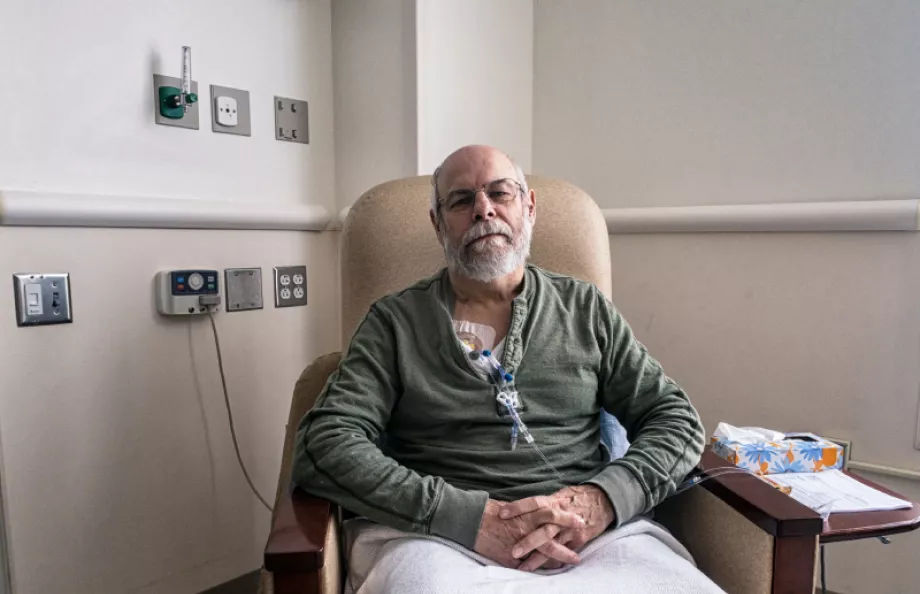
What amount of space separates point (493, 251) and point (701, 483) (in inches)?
20.5

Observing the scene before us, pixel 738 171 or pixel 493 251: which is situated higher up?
pixel 738 171

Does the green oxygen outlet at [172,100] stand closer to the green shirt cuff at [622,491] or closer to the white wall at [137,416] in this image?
the white wall at [137,416]

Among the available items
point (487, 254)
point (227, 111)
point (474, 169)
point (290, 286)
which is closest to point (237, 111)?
point (227, 111)

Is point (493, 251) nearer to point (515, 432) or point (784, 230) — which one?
point (515, 432)

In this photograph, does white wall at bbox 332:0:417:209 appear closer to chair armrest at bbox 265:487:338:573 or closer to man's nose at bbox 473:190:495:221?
man's nose at bbox 473:190:495:221

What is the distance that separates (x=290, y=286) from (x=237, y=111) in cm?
47

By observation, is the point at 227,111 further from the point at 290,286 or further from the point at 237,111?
the point at 290,286

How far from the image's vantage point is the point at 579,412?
42.9 inches

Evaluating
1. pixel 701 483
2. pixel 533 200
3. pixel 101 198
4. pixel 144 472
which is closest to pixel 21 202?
pixel 101 198

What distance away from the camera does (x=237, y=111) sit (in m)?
1.57

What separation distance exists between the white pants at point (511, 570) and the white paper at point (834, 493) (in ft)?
0.80

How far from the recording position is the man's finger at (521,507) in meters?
0.92

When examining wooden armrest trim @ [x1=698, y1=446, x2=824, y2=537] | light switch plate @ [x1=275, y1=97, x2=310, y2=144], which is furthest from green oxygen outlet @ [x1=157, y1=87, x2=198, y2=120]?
wooden armrest trim @ [x1=698, y1=446, x2=824, y2=537]

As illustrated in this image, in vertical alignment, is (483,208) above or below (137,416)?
above
